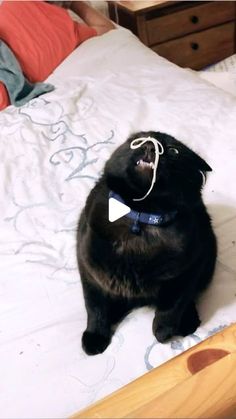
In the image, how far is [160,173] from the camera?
63 centimetres

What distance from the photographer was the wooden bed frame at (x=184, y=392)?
444 mm

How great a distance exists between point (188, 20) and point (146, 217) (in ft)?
6.11

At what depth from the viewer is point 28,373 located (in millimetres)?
760

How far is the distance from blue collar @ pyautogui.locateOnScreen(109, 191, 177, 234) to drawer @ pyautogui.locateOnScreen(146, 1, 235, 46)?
1747mm

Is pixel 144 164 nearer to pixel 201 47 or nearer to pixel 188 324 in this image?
pixel 188 324

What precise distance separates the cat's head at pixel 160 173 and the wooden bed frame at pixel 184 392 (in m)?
0.23

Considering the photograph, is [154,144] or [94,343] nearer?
[154,144]

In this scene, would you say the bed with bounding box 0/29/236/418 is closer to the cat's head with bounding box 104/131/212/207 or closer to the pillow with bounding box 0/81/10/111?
the pillow with bounding box 0/81/10/111

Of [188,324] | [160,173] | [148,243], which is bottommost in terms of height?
[188,324]

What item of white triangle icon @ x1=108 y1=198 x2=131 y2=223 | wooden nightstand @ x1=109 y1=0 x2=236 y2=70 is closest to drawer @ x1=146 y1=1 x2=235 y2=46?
wooden nightstand @ x1=109 y1=0 x2=236 y2=70

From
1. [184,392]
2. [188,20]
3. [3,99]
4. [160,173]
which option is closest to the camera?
[184,392]

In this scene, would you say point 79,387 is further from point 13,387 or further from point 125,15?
point 125,15

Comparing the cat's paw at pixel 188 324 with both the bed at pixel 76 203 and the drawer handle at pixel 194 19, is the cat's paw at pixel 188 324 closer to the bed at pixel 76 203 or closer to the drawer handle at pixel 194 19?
the bed at pixel 76 203

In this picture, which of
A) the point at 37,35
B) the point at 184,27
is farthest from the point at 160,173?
the point at 184,27
